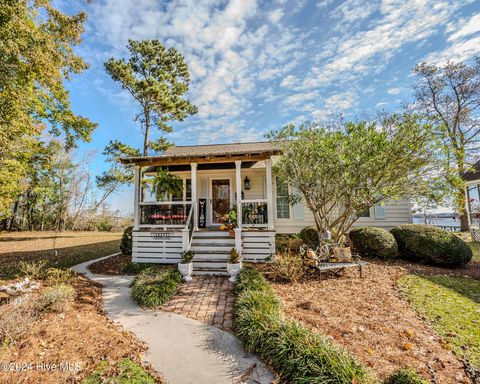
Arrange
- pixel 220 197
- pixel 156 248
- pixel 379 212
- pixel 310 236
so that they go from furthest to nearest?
pixel 220 197
pixel 379 212
pixel 310 236
pixel 156 248

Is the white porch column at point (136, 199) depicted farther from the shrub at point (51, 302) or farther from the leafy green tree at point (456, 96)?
the leafy green tree at point (456, 96)

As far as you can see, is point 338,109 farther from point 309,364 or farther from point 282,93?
point 309,364

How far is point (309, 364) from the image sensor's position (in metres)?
2.58

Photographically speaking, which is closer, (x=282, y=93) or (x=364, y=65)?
(x=364, y=65)

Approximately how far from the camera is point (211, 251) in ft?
25.6

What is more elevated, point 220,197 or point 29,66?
point 29,66

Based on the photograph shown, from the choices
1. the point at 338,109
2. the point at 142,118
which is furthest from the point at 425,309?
the point at 142,118

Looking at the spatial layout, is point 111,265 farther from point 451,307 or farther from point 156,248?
point 451,307

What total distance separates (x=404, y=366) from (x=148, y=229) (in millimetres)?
7845

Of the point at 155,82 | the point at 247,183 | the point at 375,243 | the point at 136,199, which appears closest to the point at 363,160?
the point at 375,243

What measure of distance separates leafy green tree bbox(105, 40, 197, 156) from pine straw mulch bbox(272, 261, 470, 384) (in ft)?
37.1

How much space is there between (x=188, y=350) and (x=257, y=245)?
192 inches

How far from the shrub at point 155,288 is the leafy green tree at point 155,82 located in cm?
906

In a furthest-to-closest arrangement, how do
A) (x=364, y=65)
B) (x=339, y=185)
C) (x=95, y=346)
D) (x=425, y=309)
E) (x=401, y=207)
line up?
(x=401, y=207)
(x=364, y=65)
(x=339, y=185)
(x=425, y=309)
(x=95, y=346)
